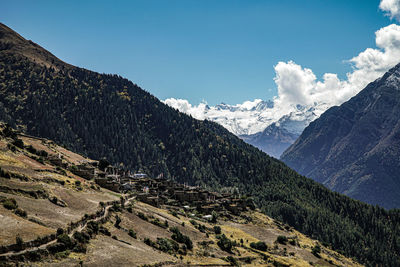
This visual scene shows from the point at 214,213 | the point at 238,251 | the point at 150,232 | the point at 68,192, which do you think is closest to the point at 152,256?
the point at 150,232

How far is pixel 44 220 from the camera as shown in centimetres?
4838

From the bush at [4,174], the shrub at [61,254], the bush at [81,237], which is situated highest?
the bush at [4,174]

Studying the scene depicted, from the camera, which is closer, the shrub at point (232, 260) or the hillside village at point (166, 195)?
the shrub at point (232, 260)

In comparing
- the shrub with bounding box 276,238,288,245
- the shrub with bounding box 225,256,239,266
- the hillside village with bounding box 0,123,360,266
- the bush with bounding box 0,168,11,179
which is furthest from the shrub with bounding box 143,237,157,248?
the shrub with bounding box 276,238,288,245

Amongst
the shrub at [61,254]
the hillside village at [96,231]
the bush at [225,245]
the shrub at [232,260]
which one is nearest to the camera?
the shrub at [61,254]

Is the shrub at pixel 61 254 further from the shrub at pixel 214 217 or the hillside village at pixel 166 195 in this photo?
the shrub at pixel 214 217

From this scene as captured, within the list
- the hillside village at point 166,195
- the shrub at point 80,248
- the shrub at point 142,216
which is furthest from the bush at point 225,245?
the shrub at point 80,248

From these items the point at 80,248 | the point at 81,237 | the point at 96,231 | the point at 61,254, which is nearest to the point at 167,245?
the point at 96,231

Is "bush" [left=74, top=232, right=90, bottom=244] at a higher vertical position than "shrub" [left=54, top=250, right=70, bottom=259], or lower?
higher

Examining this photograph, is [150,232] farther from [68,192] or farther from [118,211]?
[68,192]

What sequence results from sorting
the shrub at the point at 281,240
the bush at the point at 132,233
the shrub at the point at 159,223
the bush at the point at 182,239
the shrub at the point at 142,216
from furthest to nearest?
the shrub at the point at 281,240 < the shrub at the point at 159,223 < the shrub at the point at 142,216 < the bush at the point at 182,239 < the bush at the point at 132,233

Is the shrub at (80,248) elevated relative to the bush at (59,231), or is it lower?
lower

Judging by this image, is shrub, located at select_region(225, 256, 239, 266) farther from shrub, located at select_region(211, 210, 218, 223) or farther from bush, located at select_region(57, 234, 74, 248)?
bush, located at select_region(57, 234, 74, 248)

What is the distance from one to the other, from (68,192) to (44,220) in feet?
63.6
